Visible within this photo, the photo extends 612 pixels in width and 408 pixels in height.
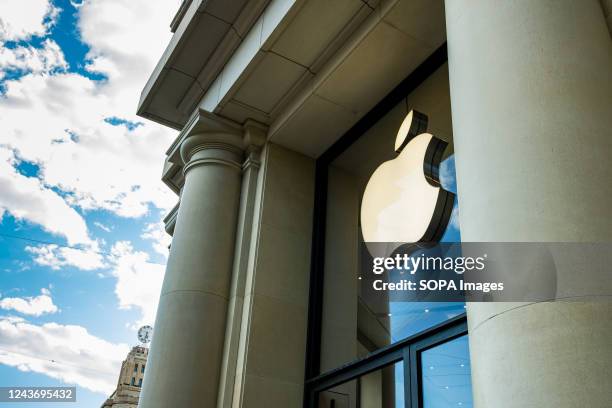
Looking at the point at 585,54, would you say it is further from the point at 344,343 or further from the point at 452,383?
the point at 344,343

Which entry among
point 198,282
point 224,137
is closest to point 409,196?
point 198,282

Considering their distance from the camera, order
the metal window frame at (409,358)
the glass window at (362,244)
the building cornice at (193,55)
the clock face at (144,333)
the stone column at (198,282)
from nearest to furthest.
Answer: the metal window frame at (409,358), the glass window at (362,244), the stone column at (198,282), the building cornice at (193,55), the clock face at (144,333)

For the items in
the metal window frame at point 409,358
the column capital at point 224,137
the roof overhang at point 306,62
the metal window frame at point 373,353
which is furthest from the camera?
the column capital at point 224,137

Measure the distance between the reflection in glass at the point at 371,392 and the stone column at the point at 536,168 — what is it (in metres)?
3.52

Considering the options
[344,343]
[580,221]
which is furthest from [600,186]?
[344,343]

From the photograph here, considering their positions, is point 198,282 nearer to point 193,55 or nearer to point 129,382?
point 193,55

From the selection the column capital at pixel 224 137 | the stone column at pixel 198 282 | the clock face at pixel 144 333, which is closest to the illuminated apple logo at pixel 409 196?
the stone column at pixel 198 282

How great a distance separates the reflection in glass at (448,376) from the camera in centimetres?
612

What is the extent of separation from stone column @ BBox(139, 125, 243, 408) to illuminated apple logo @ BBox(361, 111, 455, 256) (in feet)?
8.65

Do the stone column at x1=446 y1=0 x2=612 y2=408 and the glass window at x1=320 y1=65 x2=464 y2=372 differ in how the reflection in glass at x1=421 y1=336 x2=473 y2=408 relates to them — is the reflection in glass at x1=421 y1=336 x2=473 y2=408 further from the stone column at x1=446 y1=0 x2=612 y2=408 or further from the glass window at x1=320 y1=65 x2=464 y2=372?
the stone column at x1=446 y1=0 x2=612 y2=408

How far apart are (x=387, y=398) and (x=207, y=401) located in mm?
2854

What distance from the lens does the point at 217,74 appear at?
11.3m

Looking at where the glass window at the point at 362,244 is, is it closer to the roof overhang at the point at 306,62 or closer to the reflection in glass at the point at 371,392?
the reflection in glass at the point at 371,392

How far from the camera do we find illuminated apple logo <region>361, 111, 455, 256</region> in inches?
280
